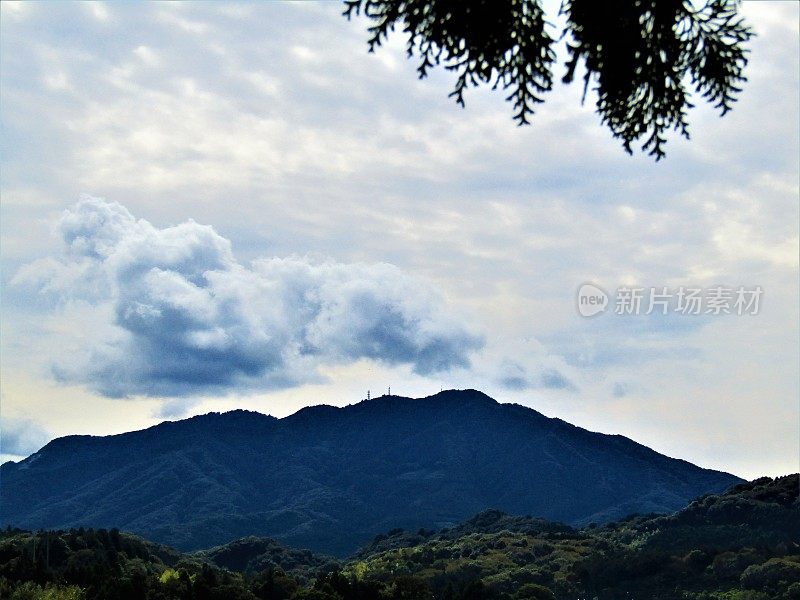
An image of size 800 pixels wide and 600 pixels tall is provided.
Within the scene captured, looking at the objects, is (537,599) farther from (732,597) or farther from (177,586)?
(177,586)

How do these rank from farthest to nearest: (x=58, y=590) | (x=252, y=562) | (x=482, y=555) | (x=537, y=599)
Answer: (x=252, y=562) → (x=482, y=555) → (x=537, y=599) → (x=58, y=590)

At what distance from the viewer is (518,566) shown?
129 metres

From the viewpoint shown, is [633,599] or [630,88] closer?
[630,88]

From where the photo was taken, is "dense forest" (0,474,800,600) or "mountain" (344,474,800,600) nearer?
"dense forest" (0,474,800,600)

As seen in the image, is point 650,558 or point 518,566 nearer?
point 650,558

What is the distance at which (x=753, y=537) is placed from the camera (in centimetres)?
12144

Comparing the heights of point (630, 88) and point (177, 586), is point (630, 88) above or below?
above

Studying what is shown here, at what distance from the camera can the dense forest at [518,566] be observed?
79688 millimetres

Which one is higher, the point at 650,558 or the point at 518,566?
the point at 650,558

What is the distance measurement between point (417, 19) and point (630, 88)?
9.03 ft

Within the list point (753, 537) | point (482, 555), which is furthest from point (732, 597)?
point (482, 555)

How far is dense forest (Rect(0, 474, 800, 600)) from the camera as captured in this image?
79.7 metres

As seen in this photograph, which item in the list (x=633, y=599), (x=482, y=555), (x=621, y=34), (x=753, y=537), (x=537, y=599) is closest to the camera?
(x=621, y=34)

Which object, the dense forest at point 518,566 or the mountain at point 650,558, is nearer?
the dense forest at point 518,566
